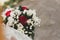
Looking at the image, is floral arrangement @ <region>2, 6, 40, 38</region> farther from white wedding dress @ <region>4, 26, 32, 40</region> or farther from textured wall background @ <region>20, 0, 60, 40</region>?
textured wall background @ <region>20, 0, 60, 40</region>

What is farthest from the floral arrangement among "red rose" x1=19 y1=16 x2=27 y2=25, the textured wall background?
the textured wall background

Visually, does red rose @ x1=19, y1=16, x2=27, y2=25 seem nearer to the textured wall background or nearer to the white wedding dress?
the white wedding dress

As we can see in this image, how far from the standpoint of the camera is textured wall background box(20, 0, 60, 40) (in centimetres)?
211

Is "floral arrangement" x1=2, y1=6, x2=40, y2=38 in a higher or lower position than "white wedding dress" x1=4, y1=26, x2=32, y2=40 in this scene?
higher

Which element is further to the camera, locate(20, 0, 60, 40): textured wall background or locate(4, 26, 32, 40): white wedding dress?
locate(20, 0, 60, 40): textured wall background

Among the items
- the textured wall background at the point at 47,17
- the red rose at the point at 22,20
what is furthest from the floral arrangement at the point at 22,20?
the textured wall background at the point at 47,17

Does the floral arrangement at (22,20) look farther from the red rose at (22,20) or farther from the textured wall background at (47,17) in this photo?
the textured wall background at (47,17)

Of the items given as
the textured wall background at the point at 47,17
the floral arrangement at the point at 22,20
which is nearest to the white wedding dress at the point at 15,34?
the floral arrangement at the point at 22,20

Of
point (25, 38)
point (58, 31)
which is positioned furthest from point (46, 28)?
point (25, 38)

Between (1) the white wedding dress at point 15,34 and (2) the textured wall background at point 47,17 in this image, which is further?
(2) the textured wall background at point 47,17

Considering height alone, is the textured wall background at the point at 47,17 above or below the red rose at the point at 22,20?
below

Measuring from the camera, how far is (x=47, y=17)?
2.33 m

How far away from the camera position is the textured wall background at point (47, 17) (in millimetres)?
2106

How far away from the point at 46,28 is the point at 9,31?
0.63 metres
